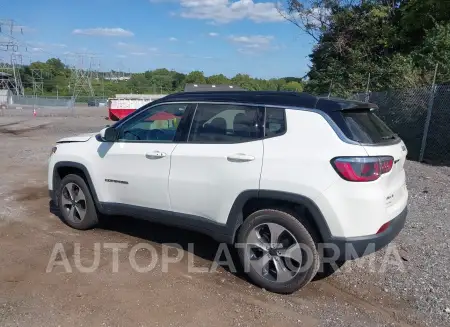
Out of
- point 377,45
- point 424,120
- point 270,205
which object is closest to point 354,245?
point 270,205

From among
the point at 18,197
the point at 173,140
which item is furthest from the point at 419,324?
the point at 18,197

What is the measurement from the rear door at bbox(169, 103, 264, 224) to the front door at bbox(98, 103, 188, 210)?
175 mm

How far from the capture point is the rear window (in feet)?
11.8

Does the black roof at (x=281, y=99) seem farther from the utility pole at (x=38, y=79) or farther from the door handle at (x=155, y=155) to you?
the utility pole at (x=38, y=79)

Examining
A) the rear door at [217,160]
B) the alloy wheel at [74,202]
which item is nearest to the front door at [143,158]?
the rear door at [217,160]

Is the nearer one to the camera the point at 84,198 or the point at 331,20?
the point at 84,198

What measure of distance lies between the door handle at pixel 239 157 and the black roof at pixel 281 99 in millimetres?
539

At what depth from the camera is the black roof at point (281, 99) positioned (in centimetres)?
374

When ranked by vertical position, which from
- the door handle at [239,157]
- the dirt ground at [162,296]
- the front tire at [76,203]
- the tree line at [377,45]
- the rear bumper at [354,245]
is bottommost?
the dirt ground at [162,296]

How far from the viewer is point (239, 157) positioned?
388 cm

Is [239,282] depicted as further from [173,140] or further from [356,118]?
[356,118]

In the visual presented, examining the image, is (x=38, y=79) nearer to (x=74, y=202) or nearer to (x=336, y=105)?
(x=74, y=202)

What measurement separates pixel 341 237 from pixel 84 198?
3.29 metres

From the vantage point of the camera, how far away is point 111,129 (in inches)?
191
